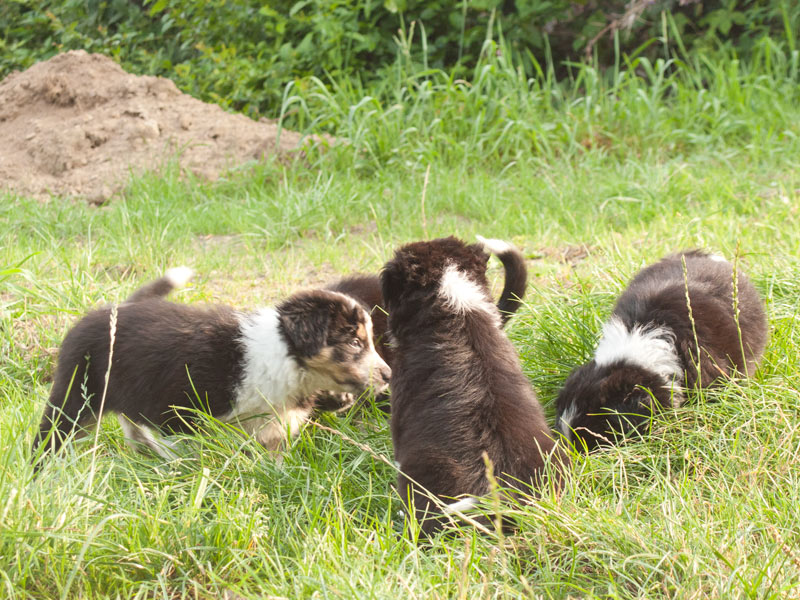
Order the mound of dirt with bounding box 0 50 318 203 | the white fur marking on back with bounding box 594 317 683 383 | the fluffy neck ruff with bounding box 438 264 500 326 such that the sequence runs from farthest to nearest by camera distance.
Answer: the mound of dirt with bounding box 0 50 318 203, the white fur marking on back with bounding box 594 317 683 383, the fluffy neck ruff with bounding box 438 264 500 326

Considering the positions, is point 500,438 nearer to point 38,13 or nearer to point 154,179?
point 154,179

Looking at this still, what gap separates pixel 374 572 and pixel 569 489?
771 millimetres

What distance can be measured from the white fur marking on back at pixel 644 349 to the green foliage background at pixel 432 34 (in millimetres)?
5259

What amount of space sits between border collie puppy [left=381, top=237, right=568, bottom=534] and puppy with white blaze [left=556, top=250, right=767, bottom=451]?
0.34m

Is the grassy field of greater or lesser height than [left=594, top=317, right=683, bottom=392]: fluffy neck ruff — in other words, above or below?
below

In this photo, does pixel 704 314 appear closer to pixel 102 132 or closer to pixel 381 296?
pixel 381 296

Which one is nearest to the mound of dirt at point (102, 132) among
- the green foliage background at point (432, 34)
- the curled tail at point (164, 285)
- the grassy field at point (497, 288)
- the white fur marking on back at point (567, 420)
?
the grassy field at point (497, 288)

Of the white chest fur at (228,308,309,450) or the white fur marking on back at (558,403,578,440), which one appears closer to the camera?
the white fur marking on back at (558,403,578,440)

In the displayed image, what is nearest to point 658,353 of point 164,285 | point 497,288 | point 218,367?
point 497,288

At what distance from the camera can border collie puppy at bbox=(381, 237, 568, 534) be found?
303 centimetres

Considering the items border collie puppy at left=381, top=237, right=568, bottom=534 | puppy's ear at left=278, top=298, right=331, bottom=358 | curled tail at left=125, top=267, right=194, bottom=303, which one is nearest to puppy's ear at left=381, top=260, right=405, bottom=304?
border collie puppy at left=381, top=237, right=568, bottom=534

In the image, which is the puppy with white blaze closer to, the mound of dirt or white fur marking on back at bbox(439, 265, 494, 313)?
white fur marking on back at bbox(439, 265, 494, 313)

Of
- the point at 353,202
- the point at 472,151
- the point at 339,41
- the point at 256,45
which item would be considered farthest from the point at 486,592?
the point at 256,45

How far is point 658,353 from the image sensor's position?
11.9 ft
